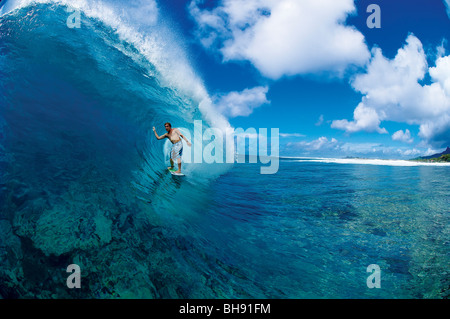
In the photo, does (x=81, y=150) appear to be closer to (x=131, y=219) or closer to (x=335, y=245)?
(x=131, y=219)

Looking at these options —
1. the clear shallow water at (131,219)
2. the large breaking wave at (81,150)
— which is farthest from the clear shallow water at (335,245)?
the large breaking wave at (81,150)

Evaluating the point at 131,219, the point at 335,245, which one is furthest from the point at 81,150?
the point at 335,245

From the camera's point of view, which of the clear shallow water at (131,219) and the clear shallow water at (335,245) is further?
the clear shallow water at (335,245)

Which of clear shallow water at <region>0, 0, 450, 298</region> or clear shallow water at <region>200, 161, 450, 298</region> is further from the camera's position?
clear shallow water at <region>200, 161, 450, 298</region>

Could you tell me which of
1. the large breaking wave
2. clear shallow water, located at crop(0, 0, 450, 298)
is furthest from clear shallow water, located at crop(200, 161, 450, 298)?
the large breaking wave

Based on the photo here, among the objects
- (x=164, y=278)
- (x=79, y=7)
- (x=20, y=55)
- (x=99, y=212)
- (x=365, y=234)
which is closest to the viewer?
(x=164, y=278)

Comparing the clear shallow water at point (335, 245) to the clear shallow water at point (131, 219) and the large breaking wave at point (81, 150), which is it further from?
the large breaking wave at point (81, 150)

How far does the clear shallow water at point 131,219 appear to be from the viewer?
283 cm

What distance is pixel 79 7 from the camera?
8.82 metres

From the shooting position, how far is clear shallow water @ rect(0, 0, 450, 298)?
2828mm

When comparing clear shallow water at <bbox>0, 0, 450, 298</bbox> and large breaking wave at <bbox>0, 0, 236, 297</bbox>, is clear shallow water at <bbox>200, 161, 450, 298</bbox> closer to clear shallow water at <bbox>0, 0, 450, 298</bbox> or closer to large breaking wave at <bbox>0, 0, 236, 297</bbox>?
clear shallow water at <bbox>0, 0, 450, 298</bbox>

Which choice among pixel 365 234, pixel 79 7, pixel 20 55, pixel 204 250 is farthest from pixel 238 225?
pixel 79 7

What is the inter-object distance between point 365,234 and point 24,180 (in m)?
6.89

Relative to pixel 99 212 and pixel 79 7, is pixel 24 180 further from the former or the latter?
pixel 79 7
